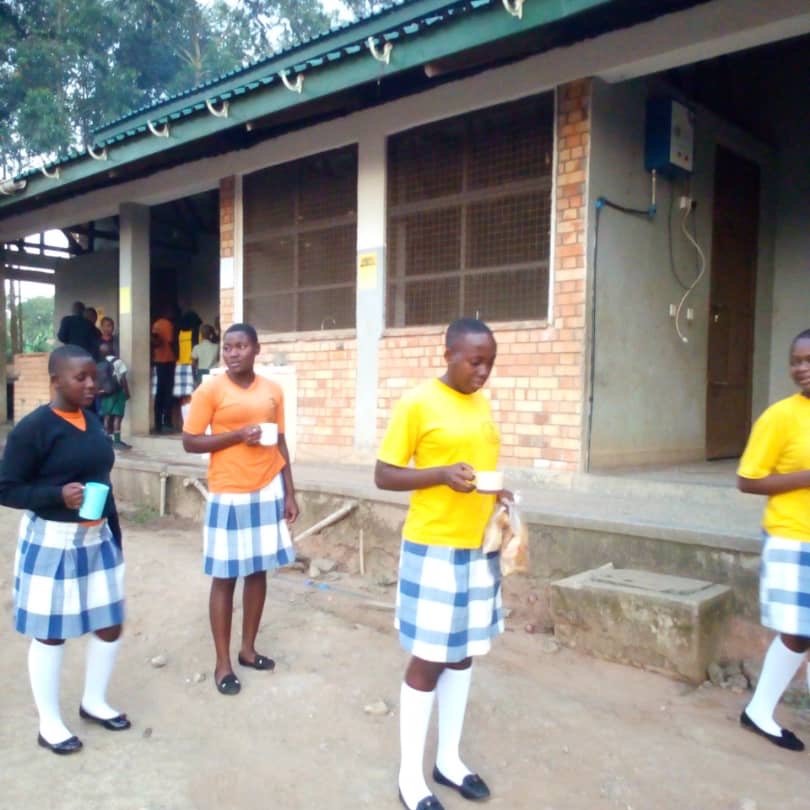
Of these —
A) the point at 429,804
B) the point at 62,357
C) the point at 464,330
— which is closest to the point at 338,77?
the point at 62,357

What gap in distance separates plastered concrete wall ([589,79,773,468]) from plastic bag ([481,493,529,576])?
3196 millimetres

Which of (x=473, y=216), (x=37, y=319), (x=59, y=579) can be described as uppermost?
(x=37, y=319)

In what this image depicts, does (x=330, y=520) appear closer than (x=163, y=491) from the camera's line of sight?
Yes

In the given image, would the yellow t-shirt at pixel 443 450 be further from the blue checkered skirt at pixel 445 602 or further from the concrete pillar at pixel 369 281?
the concrete pillar at pixel 369 281

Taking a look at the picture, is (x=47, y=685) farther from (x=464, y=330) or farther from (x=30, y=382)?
(x=30, y=382)

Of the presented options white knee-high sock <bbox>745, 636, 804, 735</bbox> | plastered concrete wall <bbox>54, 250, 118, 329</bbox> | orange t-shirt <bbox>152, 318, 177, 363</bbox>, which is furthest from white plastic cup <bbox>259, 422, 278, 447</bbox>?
plastered concrete wall <bbox>54, 250, 118, 329</bbox>

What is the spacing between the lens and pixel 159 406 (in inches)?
415

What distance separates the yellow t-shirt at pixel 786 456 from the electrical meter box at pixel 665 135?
11.7 ft

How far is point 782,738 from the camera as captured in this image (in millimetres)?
3193

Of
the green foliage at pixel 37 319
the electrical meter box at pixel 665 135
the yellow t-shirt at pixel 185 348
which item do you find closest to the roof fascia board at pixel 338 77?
the electrical meter box at pixel 665 135

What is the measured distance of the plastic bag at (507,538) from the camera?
2580 mm

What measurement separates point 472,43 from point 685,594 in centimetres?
364

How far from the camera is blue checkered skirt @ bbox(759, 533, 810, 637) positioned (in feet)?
9.66

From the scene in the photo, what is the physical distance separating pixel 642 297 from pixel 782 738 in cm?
361
